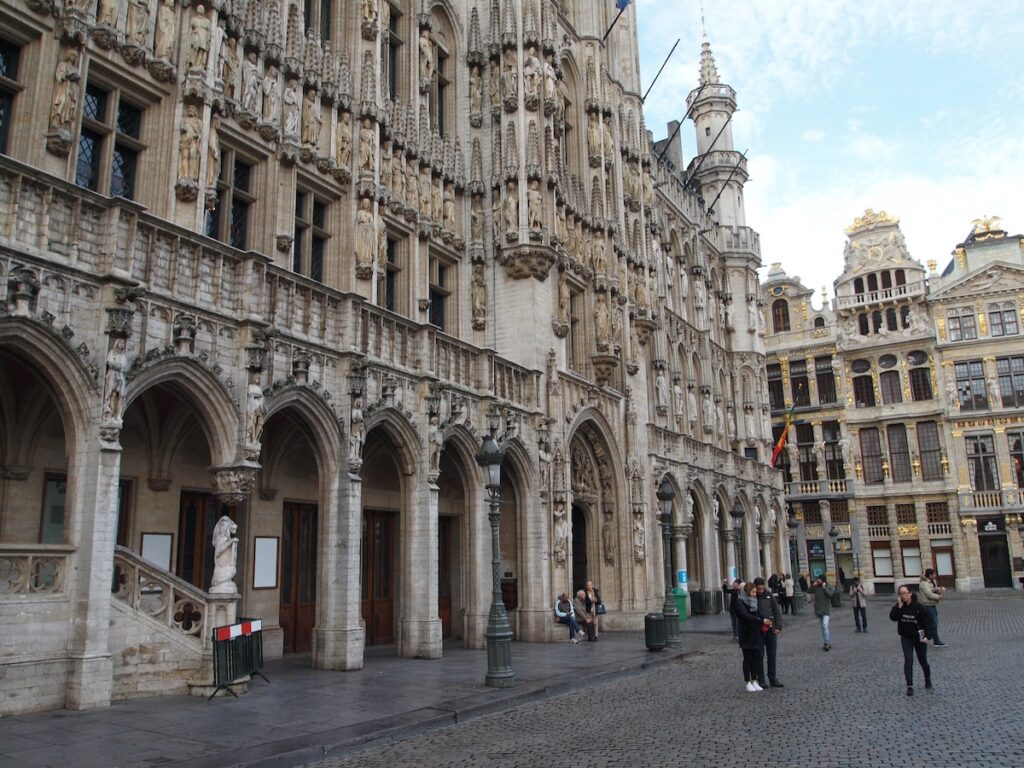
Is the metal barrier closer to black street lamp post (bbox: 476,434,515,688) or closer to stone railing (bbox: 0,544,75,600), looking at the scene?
stone railing (bbox: 0,544,75,600)

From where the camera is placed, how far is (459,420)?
20656mm

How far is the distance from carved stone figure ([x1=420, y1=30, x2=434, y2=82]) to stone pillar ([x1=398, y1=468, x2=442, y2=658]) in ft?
37.4

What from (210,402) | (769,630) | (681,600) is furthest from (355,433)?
(681,600)

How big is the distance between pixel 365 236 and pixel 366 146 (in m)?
2.28

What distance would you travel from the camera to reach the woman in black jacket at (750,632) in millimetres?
13852

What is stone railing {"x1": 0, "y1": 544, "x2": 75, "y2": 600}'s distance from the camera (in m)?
11.2

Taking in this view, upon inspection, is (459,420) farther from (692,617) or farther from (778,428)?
(778,428)

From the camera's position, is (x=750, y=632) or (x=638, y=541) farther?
(x=638, y=541)

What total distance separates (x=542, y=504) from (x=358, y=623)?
828 cm

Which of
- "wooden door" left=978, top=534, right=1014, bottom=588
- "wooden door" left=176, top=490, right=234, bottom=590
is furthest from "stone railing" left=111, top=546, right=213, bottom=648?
"wooden door" left=978, top=534, right=1014, bottom=588

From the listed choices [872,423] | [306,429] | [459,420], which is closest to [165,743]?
[306,429]

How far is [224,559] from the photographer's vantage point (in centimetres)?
1360

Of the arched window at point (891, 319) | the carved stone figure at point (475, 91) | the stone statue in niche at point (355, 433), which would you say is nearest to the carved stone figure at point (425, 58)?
the carved stone figure at point (475, 91)

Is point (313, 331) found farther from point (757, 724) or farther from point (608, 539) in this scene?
point (608, 539)
